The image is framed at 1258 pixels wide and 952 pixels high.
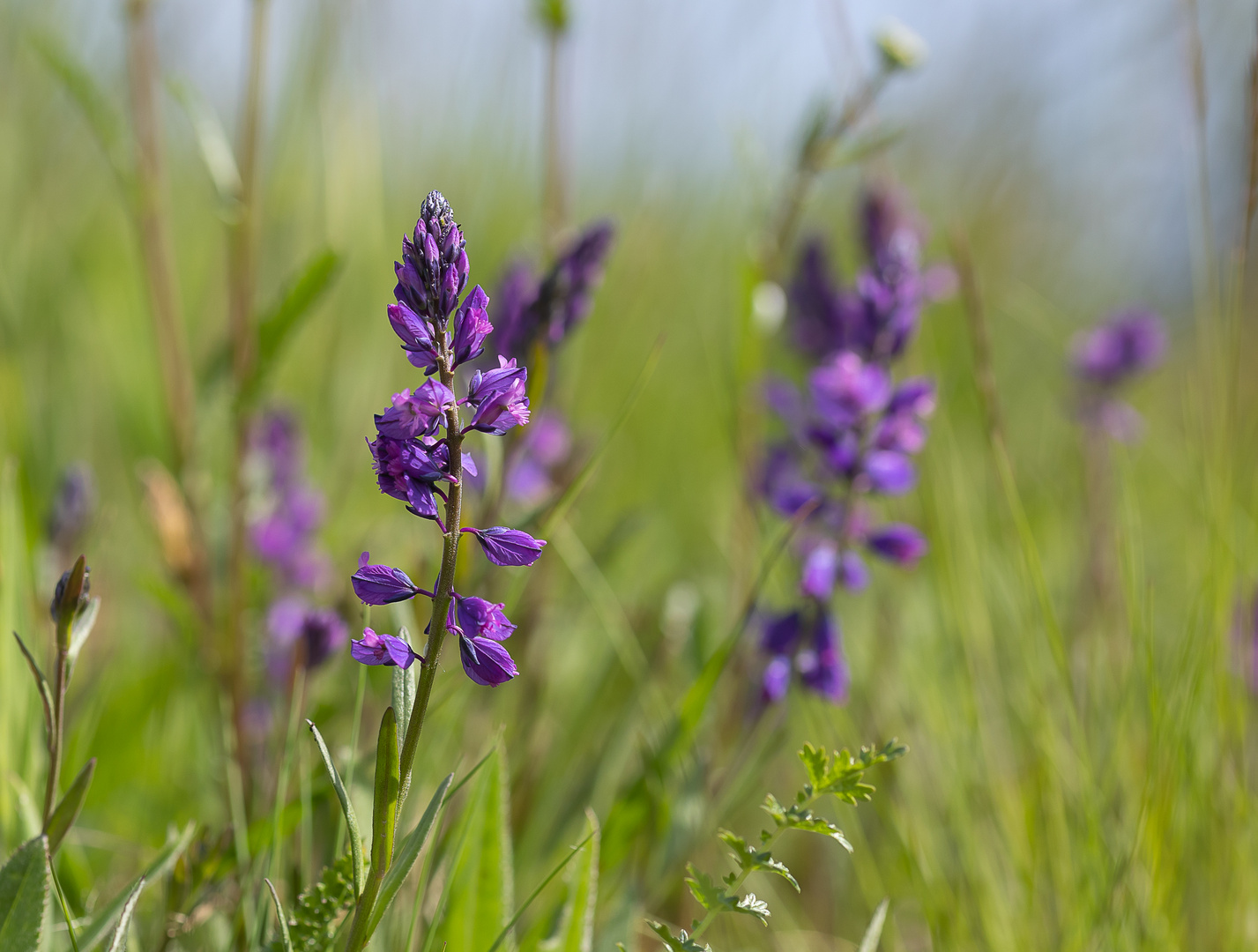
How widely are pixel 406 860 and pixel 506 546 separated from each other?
0.81 feet

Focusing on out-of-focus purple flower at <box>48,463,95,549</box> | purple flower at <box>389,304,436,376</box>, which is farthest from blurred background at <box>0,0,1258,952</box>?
purple flower at <box>389,304,436,376</box>

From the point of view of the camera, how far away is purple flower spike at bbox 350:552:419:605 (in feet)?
2.39

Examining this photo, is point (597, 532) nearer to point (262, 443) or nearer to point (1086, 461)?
point (262, 443)

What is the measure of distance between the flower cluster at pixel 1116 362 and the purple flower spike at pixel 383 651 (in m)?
2.34

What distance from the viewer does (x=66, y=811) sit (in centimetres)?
83

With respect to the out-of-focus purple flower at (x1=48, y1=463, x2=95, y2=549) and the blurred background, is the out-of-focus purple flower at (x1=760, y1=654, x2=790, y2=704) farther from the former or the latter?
the out-of-focus purple flower at (x1=48, y1=463, x2=95, y2=549)

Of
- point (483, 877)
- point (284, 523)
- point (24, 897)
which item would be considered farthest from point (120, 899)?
point (284, 523)

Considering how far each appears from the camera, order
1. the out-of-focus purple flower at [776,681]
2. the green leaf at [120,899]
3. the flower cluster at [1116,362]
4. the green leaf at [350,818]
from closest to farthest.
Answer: the green leaf at [350,818], the green leaf at [120,899], the out-of-focus purple flower at [776,681], the flower cluster at [1116,362]

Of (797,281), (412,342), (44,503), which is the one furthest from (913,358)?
(44,503)

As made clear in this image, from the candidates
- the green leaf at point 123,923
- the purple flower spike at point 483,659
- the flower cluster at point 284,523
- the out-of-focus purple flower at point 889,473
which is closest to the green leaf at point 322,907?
the green leaf at point 123,923

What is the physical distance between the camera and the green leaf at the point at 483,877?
3.31 feet

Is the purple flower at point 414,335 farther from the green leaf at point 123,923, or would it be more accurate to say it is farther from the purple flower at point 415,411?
the green leaf at point 123,923

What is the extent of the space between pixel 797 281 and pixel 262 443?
48.4 inches

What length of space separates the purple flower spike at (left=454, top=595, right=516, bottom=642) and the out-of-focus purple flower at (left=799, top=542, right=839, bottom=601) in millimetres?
710
